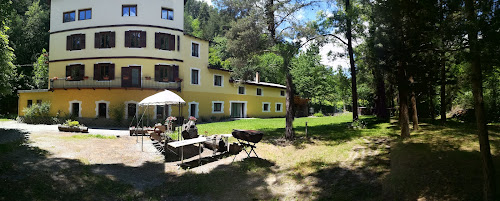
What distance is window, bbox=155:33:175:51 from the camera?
2578 cm

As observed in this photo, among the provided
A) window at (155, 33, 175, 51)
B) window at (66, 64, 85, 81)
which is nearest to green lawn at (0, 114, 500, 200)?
window at (155, 33, 175, 51)

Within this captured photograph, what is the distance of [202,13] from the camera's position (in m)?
70.2

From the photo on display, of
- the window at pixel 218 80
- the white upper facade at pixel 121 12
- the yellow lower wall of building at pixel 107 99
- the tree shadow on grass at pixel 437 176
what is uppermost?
the white upper facade at pixel 121 12

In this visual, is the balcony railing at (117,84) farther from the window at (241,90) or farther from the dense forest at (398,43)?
the window at (241,90)

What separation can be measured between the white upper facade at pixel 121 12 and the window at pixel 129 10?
0.64 feet

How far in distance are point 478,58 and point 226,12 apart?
478 inches

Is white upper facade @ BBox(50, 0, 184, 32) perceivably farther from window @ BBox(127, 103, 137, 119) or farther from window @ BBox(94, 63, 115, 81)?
window @ BBox(127, 103, 137, 119)

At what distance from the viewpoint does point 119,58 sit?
83.4 feet

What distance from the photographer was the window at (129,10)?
→ 2569cm

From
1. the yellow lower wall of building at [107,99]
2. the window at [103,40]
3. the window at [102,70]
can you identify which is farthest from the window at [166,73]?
the window at [103,40]

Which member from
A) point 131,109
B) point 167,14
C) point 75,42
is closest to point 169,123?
point 131,109

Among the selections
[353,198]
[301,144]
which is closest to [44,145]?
[301,144]

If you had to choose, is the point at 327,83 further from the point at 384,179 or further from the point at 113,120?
the point at 384,179

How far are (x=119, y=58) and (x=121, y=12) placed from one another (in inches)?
173
